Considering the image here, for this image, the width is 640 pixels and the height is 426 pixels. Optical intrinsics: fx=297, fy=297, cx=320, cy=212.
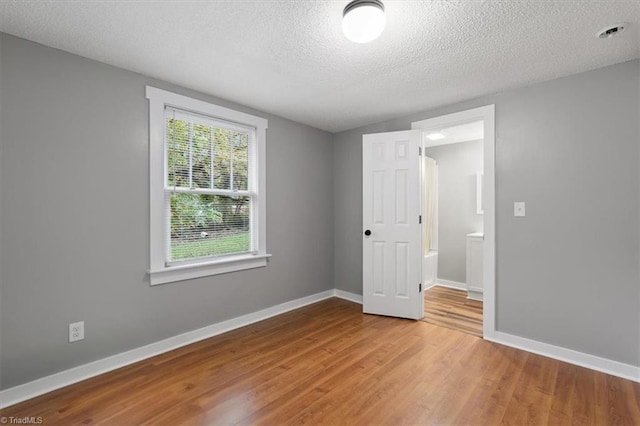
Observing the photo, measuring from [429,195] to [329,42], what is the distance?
3.44m

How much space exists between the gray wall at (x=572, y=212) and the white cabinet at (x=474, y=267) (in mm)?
1388

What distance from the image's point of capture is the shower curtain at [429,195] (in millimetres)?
4762

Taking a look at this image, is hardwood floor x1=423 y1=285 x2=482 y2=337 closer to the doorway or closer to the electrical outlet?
the doorway

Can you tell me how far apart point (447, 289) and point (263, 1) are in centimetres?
453

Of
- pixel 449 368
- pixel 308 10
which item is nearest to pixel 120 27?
pixel 308 10

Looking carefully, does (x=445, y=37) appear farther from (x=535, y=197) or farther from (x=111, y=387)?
(x=111, y=387)

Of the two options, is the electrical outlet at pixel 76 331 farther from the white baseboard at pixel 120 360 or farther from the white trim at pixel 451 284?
the white trim at pixel 451 284

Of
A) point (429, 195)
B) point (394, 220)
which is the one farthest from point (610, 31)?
point (429, 195)

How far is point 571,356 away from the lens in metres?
2.40

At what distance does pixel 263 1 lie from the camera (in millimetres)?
1581

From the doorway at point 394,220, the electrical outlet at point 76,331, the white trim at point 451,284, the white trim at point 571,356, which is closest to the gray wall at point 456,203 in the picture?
the white trim at point 451,284

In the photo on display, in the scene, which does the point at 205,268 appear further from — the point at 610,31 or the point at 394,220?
the point at 610,31

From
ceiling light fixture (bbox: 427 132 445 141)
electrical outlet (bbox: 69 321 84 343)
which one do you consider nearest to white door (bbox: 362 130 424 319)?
ceiling light fixture (bbox: 427 132 445 141)

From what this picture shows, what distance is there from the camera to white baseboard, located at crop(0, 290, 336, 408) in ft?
6.20
